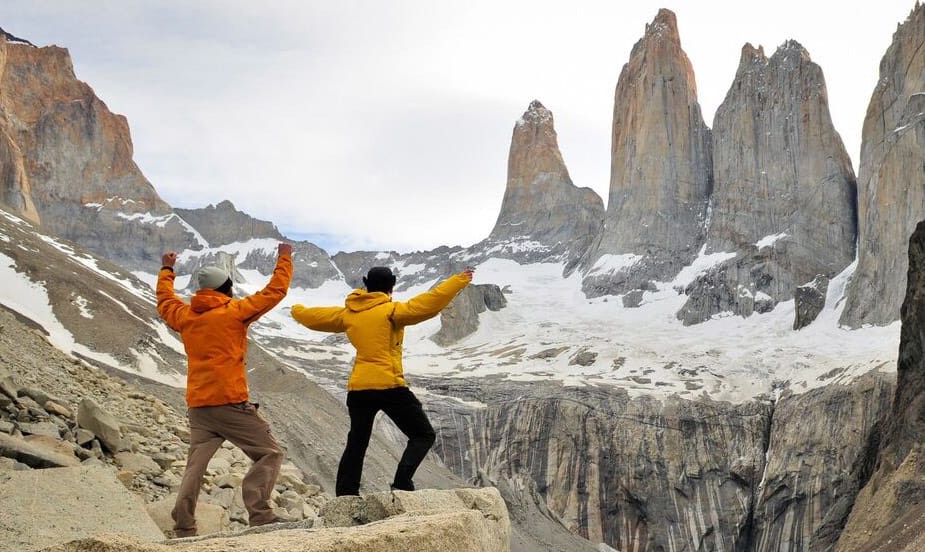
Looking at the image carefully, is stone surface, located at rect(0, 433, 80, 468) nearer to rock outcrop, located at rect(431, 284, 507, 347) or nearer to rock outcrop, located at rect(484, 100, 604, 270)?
rock outcrop, located at rect(431, 284, 507, 347)

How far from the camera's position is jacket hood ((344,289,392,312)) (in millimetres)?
8297

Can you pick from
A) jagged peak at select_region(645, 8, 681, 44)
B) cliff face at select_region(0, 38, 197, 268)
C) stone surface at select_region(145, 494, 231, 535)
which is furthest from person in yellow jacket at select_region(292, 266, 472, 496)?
cliff face at select_region(0, 38, 197, 268)

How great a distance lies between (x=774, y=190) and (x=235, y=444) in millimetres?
92194

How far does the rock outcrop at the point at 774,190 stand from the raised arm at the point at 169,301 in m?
78.4

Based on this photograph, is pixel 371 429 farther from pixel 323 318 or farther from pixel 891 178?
pixel 891 178

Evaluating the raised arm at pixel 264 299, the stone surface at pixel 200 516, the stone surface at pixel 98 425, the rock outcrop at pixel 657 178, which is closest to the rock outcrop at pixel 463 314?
the rock outcrop at pixel 657 178

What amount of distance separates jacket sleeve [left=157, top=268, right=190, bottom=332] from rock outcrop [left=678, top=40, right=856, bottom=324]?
78.4 meters

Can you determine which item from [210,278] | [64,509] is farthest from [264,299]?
[64,509]

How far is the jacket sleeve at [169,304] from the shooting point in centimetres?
827

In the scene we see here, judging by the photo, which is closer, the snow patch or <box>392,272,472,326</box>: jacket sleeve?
<box>392,272,472,326</box>: jacket sleeve

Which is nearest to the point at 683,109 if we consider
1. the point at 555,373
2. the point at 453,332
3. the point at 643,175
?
the point at 643,175

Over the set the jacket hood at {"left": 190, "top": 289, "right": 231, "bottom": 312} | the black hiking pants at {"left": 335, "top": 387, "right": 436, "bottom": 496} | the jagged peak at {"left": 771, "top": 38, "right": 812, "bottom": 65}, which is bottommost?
the black hiking pants at {"left": 335, "top": 387, "right": 436, "bottom": 496}

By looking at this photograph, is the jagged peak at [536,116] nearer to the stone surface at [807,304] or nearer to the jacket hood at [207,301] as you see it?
the stone surface at [807,304]

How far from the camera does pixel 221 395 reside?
26.5 feet
